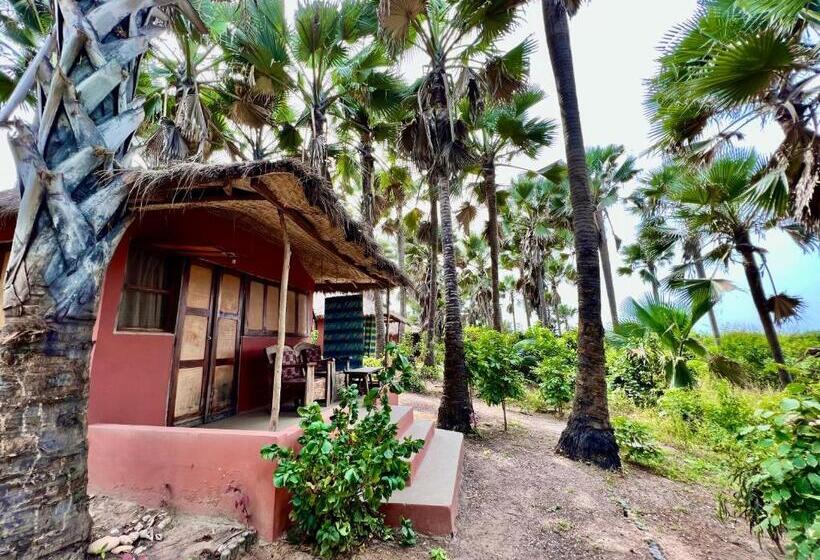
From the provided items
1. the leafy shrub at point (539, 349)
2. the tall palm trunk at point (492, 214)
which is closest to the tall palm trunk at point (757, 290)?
the leafy shrub at point (539, 349)

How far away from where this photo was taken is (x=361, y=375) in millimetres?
6863

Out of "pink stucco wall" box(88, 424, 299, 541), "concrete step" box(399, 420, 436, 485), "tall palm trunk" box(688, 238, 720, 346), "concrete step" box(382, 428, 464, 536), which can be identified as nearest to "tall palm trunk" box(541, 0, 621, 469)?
"concrete step" box(399, 420, 436, 485)

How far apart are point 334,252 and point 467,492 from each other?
362 centimetres

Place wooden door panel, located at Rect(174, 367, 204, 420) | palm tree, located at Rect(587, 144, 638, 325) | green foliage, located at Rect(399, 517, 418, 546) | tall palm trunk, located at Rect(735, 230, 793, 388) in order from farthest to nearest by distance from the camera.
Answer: palm tree, located at Rect(587, 144, 638, 325) → tall palm trunk, located at Rect(735, 230, 793, 388) → wooden door panel, located at Rect(174, 367, 204, 420) → green foliage, located at Rect(399, 517, 418, 546)

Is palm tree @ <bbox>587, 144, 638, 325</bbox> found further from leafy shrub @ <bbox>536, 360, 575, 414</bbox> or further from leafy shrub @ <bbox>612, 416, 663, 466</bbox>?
leafy shrub @ <bbox>612, 416, 663, 466</bbox>

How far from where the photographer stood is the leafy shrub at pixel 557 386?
27.9ft

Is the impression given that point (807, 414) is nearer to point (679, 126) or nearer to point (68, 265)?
point (68, 265)

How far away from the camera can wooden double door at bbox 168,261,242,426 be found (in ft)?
13.8

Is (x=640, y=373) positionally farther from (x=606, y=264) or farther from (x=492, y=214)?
(x=606, y=264)

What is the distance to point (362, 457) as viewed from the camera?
2.97 meters

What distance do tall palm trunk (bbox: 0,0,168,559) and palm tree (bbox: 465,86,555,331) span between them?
20.8ft

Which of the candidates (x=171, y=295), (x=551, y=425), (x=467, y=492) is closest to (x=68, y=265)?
(x=171, y=295)

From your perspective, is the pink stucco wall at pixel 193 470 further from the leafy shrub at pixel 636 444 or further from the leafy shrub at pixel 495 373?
the leafy shrub at pixel 636 444

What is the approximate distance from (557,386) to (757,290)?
457 centimetres
